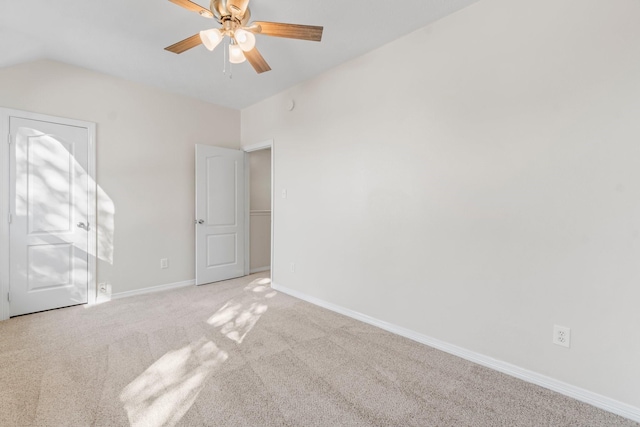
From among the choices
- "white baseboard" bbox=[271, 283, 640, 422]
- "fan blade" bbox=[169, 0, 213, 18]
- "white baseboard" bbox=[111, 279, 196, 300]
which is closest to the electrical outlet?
"white baseboard" bbox=[271, 283, 640, 422]

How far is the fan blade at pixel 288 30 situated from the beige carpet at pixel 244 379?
7.32 ft

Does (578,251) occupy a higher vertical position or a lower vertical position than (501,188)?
lower

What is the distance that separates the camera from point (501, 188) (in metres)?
2.04

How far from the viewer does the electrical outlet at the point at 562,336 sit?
70.6 inches

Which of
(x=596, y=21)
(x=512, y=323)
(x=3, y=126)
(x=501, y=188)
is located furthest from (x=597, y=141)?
(x=3, y=126)

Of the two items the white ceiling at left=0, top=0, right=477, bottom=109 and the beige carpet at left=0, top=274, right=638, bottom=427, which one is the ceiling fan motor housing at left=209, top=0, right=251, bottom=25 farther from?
the beige carpet at left=0, top=274, right=638, bottom=427

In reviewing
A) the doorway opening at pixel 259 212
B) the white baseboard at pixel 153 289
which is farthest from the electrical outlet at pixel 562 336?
the white baseboard at pixel 153 289

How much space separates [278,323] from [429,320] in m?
1.38

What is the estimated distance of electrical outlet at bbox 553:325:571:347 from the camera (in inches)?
70.6

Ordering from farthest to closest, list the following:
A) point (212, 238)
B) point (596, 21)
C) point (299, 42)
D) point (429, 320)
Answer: point (212, 238) → point (299, 42) → point (429, 320) → point (596, 21)

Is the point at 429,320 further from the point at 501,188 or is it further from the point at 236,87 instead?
the point at 236,87

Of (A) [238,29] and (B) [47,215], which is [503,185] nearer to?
(A) [238,29]

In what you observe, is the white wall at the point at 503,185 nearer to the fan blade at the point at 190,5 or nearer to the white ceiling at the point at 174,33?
the white ceiling at the point at 174,33

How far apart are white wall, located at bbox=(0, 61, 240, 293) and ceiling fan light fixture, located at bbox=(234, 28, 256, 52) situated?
95.3 inches
